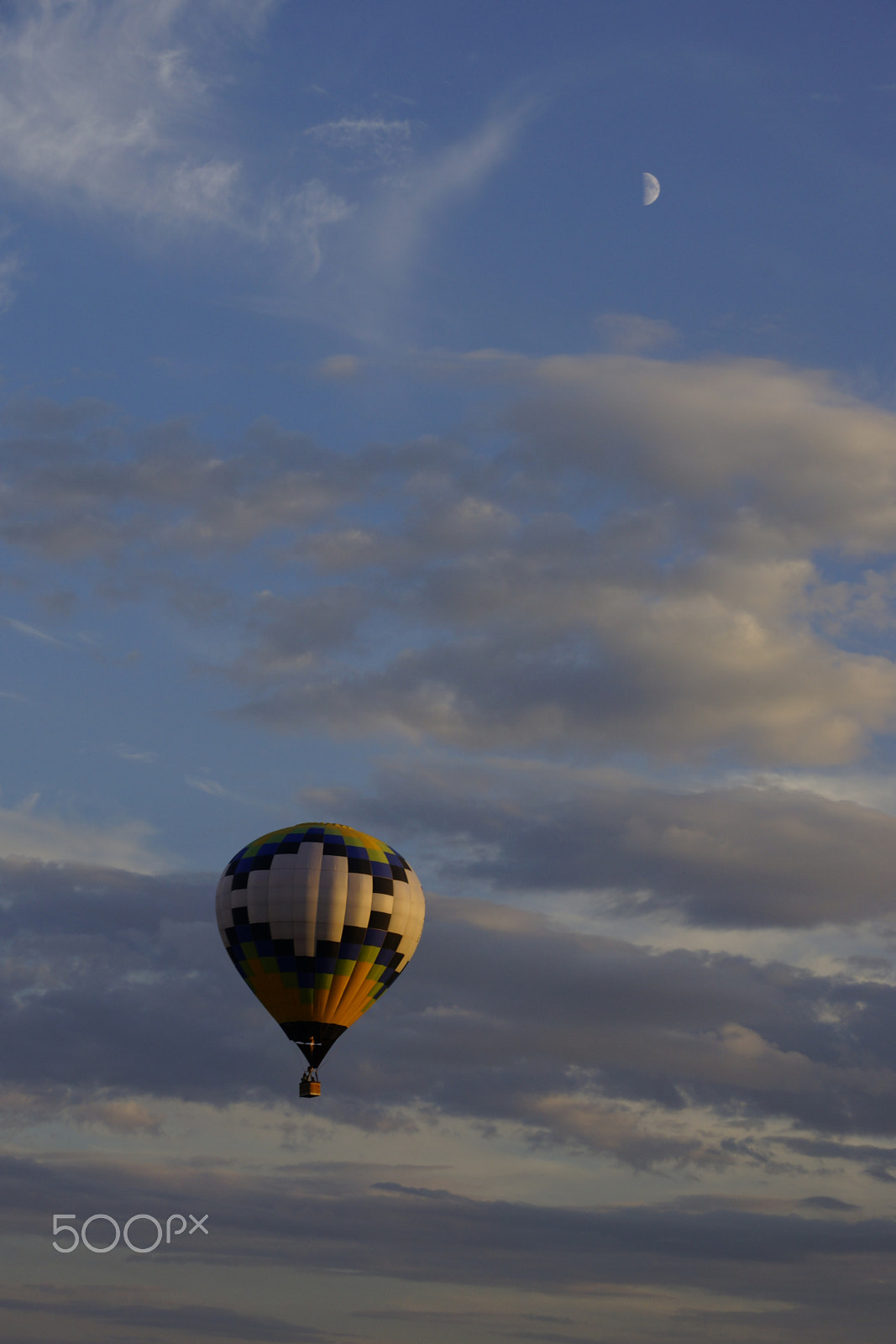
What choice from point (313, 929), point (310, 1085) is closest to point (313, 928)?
point (313, 929)

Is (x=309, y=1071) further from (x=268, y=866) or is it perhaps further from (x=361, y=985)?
(x=268, y=866)

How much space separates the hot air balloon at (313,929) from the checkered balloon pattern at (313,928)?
45mm

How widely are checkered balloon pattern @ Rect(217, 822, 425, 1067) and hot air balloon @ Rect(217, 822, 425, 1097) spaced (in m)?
0.05

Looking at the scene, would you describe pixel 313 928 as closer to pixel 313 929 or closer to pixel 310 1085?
pixel 313 929

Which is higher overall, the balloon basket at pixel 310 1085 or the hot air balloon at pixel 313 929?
the hot air balloon at pixel 313 929

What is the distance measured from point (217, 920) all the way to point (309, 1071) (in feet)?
35.2

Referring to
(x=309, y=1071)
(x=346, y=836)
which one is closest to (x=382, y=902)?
(x=346, y=836)

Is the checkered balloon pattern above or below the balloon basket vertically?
above

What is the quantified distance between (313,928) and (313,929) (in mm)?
45

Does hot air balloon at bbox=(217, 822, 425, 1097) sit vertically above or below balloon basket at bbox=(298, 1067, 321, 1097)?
above

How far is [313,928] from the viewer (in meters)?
85.7

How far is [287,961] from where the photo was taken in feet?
282

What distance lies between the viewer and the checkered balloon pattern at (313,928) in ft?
281

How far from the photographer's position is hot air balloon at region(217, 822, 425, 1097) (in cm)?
8575
